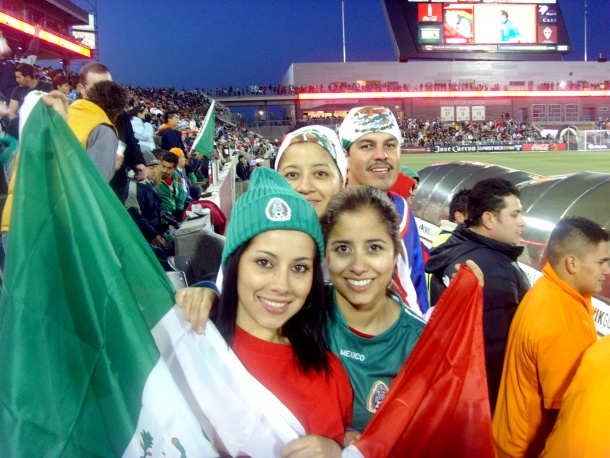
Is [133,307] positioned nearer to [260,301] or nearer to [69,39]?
[260,301]

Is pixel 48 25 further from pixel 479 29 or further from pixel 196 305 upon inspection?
pixel 196 305

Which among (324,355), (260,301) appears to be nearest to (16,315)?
(260,301)

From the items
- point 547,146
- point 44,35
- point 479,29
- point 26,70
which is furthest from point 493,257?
point 479,29

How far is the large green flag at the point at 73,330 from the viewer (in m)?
1.22

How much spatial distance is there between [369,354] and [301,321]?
10.3 inches

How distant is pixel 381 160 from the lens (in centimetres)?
273

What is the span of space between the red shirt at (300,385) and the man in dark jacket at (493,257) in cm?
153

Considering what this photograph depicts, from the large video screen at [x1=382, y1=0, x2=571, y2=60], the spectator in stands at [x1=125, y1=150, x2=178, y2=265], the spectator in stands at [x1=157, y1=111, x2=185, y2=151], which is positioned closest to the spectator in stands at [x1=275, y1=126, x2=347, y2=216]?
the spectator in stands at [x1=125, y1=150, x2=178, y2=265]

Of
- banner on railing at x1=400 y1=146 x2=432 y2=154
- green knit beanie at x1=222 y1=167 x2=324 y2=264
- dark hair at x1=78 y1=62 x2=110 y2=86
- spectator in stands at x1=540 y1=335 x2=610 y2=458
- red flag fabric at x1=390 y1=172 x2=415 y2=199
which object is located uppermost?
banner on railing at x1=400 y1=146 x2=432 y2=154

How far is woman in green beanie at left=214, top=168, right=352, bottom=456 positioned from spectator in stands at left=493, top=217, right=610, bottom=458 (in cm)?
143

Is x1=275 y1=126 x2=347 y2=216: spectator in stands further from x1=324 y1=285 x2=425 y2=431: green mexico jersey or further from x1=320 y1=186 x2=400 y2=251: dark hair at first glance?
x1=324 y1=285 x2=425 y2=431: green mexico jersey

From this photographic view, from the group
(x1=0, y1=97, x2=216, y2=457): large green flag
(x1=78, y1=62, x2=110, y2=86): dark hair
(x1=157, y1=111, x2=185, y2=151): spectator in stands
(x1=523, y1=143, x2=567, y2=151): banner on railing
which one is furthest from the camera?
(x1=523, y1=143, x2=567, y2=151): banner on railing

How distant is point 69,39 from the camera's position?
33.9m

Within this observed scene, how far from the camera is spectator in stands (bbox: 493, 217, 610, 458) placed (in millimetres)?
2623
